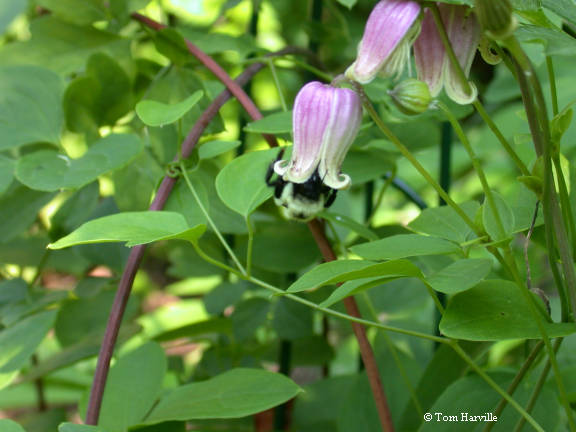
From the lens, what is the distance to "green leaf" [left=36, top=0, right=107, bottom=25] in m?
0.80

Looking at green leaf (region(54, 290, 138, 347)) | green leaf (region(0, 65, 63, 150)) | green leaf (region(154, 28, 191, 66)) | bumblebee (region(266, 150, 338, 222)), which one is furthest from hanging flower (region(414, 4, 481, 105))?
green leaf (region(54, 290, 138, 347))

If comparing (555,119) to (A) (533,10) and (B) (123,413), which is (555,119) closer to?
(A) (533,10)

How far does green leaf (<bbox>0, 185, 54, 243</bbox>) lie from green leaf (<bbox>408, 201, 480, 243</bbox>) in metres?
0.47

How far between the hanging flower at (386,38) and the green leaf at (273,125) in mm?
134

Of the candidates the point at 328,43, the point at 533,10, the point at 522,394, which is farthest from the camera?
the point at 328,43

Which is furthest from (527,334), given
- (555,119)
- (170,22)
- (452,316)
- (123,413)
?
(170,22)

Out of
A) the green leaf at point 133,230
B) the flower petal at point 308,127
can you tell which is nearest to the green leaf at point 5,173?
the green leaf at point 133,230

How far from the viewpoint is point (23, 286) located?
853 millimetres

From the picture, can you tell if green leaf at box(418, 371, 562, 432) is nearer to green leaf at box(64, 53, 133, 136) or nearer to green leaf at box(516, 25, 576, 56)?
green leaf at box(516, 25, 576, 56)

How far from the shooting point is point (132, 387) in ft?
2.18

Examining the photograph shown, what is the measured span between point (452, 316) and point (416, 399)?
0.25m

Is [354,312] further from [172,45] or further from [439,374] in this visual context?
[172,45]

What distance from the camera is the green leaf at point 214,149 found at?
65 centimetres

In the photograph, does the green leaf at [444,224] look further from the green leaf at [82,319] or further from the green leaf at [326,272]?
the green leaf at [82,319]
